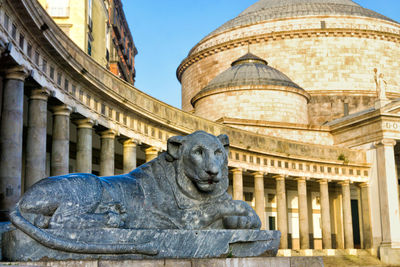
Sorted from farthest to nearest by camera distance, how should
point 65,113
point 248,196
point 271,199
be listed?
point 271,199 < point 248,196 < point 65,113

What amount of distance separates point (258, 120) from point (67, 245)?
40.7m

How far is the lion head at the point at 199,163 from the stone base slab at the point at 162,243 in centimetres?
72

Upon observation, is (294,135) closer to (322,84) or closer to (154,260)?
(322,84)

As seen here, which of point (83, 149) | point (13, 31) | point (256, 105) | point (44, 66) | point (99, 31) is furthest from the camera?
point (256, 105)

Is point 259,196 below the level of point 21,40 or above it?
below

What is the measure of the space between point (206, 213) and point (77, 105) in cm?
1606

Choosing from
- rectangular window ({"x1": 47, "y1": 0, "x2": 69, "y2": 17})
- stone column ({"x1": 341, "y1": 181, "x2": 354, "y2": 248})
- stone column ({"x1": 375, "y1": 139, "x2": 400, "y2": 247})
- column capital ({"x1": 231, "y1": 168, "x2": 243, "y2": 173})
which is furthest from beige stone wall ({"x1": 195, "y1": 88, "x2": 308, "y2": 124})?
rectangular window ({"x1": 47, "y1": 0, "x2": 69, "y2": 17})

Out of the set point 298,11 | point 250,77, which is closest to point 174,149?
point 250,77

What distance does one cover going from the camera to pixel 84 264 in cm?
652

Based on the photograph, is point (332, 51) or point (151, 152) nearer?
point (151, 152)

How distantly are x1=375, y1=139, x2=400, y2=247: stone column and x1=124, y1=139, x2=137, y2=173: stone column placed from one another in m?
23.0

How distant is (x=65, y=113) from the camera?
2200cm

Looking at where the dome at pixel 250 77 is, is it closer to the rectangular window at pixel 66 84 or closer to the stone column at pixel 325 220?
the stone column at pixel 325 220

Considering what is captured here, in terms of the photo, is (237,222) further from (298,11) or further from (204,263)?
(298,11)
